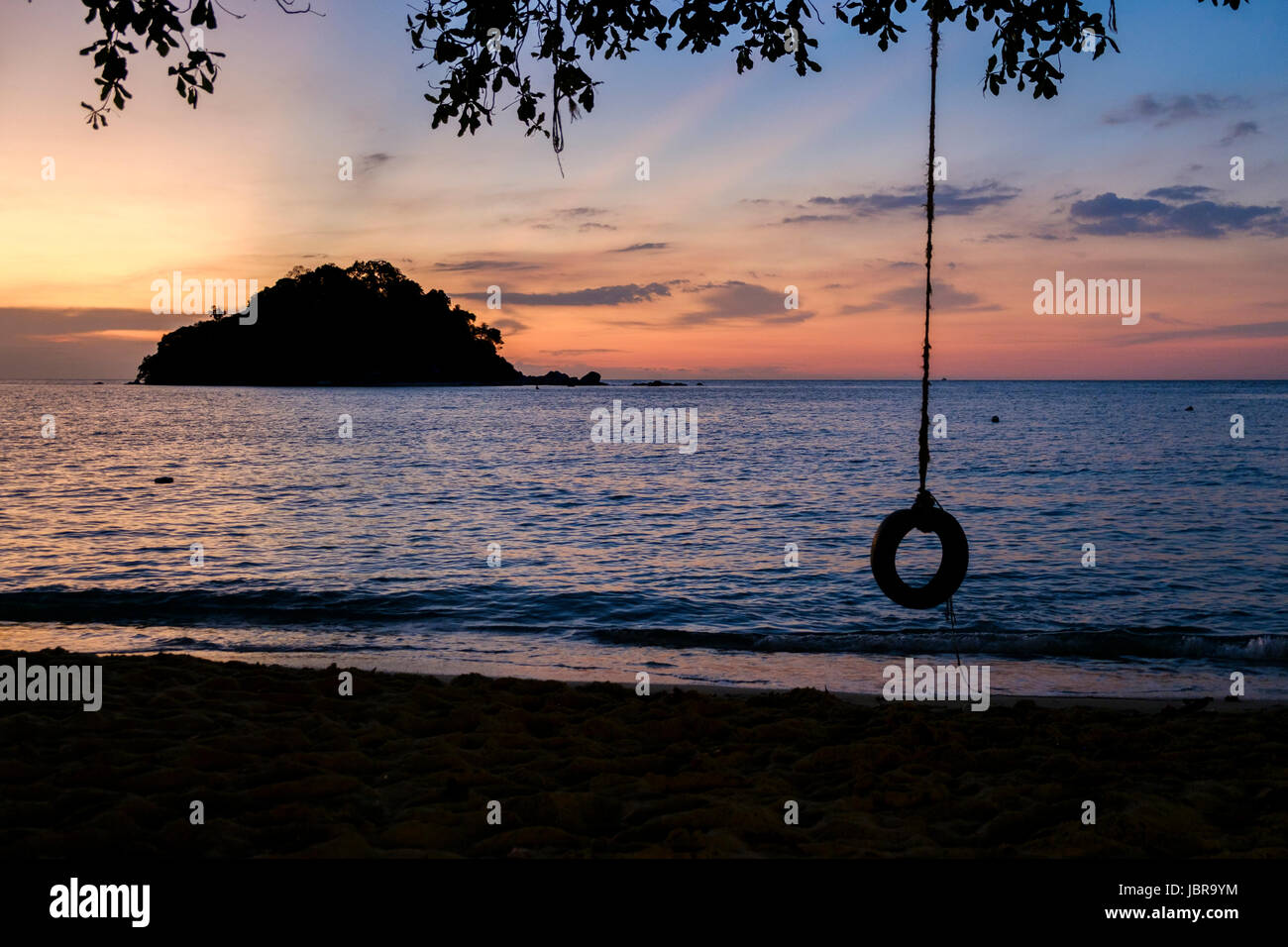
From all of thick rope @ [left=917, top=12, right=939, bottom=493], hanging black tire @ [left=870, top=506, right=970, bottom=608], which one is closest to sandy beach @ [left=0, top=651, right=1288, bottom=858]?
hanging black tire @ [left=870, top=506, right=970, bottom=608]

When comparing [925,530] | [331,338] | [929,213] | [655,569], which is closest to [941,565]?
[925,530]

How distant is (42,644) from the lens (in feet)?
32.0

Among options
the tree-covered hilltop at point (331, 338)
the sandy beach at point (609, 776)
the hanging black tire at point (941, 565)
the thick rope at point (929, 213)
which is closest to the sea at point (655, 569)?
the sandy beach at point (609, 776)

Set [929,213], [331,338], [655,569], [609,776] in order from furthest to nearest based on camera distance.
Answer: [331,338], [655,569], [929,213], [609,776]

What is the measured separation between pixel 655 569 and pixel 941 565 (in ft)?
32.2

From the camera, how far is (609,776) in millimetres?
4762

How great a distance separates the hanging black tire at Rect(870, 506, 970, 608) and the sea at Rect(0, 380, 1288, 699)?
2.99 m

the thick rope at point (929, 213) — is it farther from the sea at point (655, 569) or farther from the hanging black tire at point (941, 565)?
the sea at point (655, 569)

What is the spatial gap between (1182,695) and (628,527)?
1319cm

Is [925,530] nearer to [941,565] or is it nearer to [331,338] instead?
[941,565]

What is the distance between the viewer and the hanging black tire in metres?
5.75

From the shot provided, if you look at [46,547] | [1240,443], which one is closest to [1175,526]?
[46,547]

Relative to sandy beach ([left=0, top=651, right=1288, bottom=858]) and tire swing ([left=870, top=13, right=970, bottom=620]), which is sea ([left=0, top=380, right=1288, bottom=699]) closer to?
sandy beach ([left=0, top=651, right=1288, bottom=858])

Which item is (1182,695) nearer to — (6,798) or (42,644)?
(6,798)
